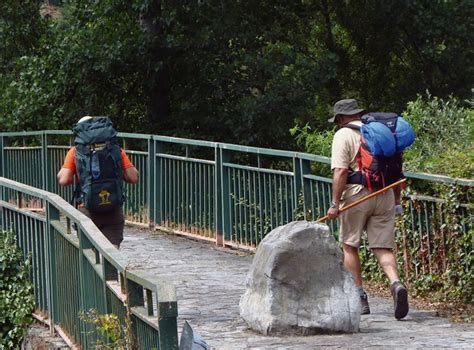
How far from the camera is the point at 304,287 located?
8.58 m

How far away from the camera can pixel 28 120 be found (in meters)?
22.8

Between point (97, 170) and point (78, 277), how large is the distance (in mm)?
1117

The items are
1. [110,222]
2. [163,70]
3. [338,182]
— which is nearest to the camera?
[338,182]

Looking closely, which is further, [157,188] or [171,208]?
[157,188]

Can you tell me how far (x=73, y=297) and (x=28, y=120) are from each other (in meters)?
14.2

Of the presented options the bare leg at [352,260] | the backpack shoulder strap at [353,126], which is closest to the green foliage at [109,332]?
the bare leg at [352,260]

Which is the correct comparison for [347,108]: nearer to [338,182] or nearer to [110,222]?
[338,182]

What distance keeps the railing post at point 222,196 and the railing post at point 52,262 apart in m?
4.26

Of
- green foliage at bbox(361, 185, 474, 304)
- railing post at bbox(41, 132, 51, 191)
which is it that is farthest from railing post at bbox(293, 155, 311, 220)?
railing post at bbox(41, 132, 51, 191)

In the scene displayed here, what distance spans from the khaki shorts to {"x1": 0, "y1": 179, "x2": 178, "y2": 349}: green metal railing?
2060mm

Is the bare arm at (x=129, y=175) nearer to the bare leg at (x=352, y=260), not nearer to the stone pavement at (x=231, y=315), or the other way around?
the stone pavement at (x=231, y=315)

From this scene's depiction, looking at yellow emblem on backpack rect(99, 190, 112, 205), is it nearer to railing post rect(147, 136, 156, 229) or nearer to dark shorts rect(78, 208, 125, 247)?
dark shorts rect(78, 208, 125, 247)

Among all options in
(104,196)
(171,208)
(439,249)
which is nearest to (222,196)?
(171,208)

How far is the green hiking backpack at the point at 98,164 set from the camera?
9.40 m
